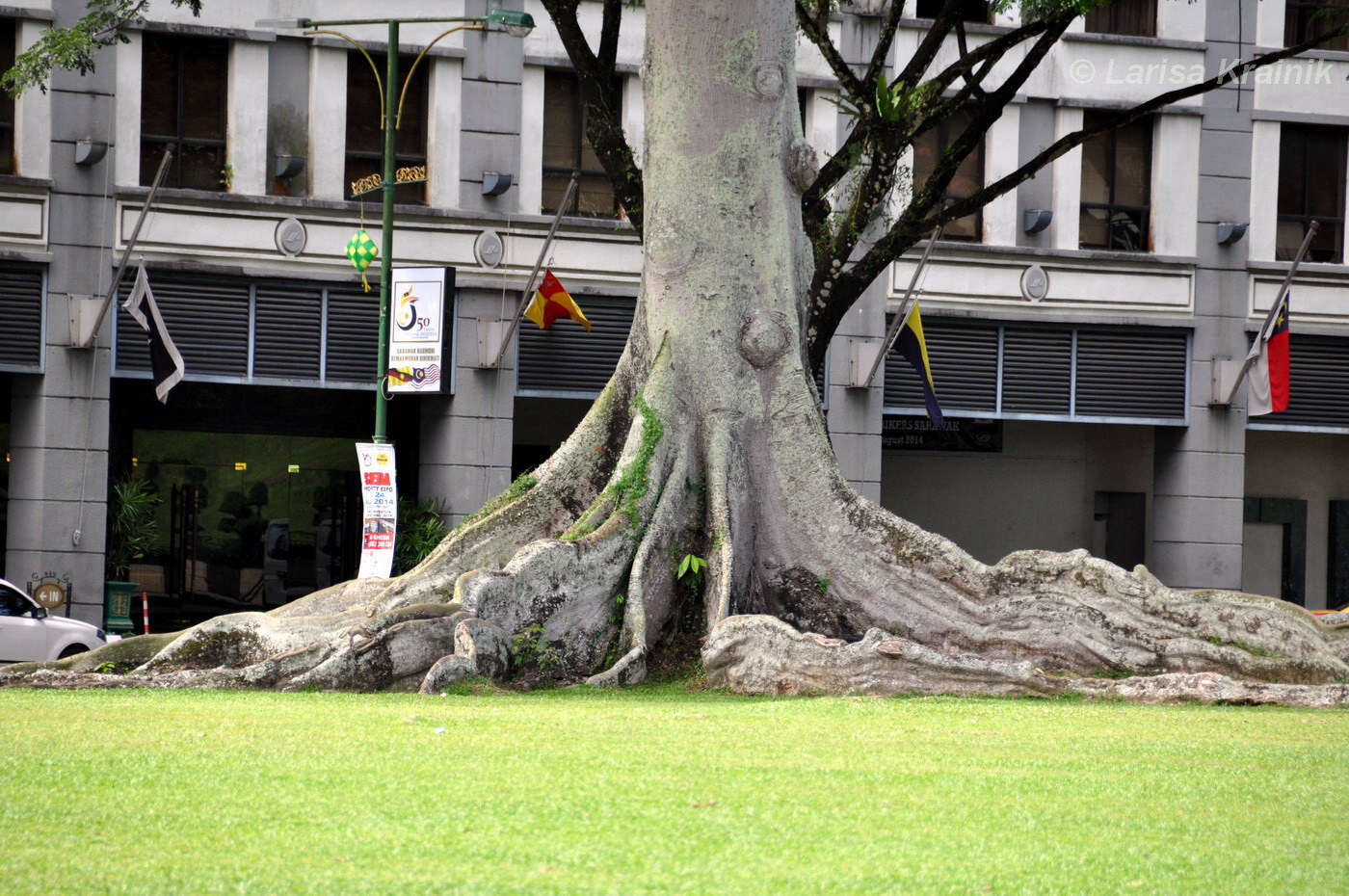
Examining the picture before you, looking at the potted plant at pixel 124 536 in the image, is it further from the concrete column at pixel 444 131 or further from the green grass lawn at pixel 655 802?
the green grass lawn at pixel 655 802

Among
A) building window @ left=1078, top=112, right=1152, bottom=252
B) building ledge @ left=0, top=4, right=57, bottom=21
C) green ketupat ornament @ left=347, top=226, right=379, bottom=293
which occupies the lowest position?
green ketupat ornament @ left=347, top=226, right=379, bottom=293

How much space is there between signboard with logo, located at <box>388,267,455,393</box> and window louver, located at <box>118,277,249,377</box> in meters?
4.26

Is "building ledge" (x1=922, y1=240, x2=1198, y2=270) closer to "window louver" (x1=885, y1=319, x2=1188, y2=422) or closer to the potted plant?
"window louver" (x1=885, y1=319, x2=1188, y2=422)

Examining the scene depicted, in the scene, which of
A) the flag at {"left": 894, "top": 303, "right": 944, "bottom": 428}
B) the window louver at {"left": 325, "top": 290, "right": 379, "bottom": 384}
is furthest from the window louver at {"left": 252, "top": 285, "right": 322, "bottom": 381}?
the flag at {"left": 894, "top": 303, "right": 944, "bottom": 428}

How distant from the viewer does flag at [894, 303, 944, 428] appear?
71.9 feet

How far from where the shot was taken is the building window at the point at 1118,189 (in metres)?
24.0

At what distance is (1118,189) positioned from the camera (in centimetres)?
2411

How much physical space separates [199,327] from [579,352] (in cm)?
541

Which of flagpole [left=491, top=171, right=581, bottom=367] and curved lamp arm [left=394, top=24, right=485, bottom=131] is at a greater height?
curved lamp arm [left=394, top=24, right=485, bottom=131]

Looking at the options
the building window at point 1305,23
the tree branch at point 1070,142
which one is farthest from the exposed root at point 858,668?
the building window at point 1305,23

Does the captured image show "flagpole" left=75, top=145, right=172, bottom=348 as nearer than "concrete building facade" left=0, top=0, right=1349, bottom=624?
Yes

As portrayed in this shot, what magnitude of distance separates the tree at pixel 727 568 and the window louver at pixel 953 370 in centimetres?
1023

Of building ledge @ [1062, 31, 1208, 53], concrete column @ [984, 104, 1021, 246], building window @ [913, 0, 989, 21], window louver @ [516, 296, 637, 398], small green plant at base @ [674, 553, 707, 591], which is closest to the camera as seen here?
small green plant at base @ [674, 553, 707, 591]

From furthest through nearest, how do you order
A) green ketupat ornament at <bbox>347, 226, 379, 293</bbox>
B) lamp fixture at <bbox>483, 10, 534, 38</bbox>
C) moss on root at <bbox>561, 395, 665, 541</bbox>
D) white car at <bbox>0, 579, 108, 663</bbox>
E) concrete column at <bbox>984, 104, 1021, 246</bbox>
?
concrete column at <bbox>984, 104, 1021, 246</bbox> < green ketupat ornament at <bbox>347, 226, 379, 293</bbox> < white car at <bbox>0, 579, 108, 663</bbox> < lamp fixture at <bbox>483, 10, 534, 38</bbox> < moss on root at <bbox>561, 395, 665, 541</bbox>
